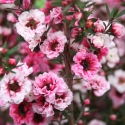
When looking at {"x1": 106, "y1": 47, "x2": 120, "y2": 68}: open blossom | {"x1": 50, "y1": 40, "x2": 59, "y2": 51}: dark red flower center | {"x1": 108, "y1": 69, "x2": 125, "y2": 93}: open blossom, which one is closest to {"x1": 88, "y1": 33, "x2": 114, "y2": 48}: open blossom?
{"x1": 50, "y1": 40, "x2": 59, "y2": 51}: dark red flower center

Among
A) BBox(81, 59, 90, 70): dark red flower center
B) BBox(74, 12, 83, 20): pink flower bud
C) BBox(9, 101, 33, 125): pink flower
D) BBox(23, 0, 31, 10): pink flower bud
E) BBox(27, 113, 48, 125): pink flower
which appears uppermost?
BBox(23, 0, 31, 10): pink flower bud

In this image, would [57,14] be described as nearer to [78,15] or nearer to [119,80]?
[78,15]

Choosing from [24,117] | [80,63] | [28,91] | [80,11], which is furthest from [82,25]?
[24,117]

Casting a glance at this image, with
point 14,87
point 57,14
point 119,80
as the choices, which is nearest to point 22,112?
point 14,87

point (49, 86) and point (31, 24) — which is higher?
point (31, 24)

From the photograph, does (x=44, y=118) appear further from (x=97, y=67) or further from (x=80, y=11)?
(x=80, y=11)

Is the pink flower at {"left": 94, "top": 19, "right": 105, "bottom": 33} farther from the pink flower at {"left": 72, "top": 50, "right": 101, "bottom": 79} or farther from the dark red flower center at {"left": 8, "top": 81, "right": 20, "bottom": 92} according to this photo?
the dark red flower center at {"left": 8, "top": 81, "right": 20, "bottom": 92}
